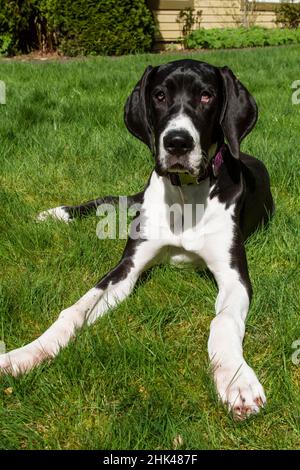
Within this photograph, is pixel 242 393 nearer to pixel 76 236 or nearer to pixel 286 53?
pixel 76 236

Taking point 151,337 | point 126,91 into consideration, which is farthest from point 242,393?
point 126,91

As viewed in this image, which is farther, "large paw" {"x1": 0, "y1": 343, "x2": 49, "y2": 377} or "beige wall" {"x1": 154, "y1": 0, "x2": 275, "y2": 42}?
"beige wall" {"x1": 154, "y1": 0, "x2": 275, "y2": 42}

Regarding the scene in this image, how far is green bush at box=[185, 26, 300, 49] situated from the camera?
16.0m

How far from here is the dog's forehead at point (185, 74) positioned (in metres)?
3.34

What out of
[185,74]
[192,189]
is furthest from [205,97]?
[192,189]

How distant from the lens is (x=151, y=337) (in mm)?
2893

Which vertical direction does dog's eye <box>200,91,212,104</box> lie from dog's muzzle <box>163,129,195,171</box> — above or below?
above

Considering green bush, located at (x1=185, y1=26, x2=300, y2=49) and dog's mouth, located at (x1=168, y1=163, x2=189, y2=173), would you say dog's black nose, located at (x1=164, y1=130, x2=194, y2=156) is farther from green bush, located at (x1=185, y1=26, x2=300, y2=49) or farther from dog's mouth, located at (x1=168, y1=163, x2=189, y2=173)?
green bush, located at (x1=185, y1=26, x2=300, y2=49)

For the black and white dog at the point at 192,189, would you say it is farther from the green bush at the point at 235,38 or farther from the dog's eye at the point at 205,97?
the green bush at the point at 235,38

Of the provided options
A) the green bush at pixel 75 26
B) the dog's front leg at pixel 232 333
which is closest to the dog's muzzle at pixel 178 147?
the dog's front leg at pixel 232 333

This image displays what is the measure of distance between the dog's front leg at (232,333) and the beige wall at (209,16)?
1416cm

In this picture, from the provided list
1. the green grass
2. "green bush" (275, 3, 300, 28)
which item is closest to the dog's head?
the green grass

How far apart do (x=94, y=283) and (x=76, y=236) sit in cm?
56

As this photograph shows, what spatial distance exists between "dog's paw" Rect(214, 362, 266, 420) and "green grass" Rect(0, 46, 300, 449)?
40mm
